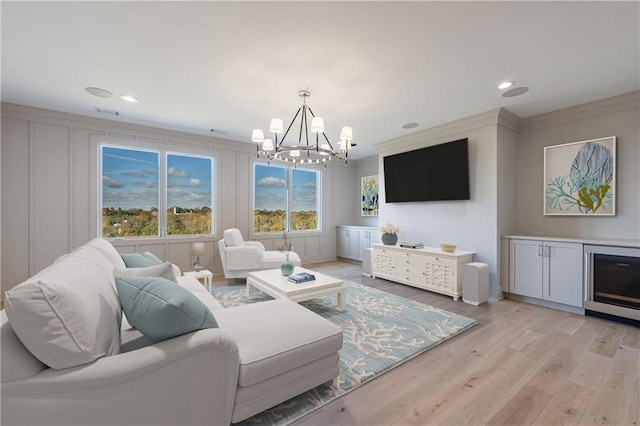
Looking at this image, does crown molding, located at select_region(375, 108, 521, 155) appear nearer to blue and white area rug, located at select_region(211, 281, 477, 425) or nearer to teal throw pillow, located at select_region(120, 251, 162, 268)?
blue and white area rug, located at select_region(211, 281, 477, 425)

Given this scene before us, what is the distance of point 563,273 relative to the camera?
3.41 meters

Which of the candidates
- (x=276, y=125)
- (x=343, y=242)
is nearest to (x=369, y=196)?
(x=343, y=242)

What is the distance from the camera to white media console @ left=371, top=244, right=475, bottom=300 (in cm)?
388

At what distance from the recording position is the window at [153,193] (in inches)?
176

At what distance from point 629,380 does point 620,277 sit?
158cm

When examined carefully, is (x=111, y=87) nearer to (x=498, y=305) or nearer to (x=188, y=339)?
(x=188, y=339)

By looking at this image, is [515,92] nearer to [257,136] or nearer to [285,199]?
[257,136]

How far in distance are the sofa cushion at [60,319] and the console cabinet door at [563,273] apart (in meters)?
4.57

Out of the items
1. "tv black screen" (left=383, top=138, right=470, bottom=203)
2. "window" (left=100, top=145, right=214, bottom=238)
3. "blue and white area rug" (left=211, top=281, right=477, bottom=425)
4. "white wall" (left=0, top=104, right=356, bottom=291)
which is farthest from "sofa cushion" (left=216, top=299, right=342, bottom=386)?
"white wall" (left=0, top=104, right=356, bottom=291)

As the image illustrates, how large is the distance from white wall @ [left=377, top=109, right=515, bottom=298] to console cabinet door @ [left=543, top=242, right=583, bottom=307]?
56 centimetres

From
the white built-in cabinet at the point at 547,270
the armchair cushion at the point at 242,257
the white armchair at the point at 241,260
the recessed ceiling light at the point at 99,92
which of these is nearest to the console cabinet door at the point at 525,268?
the white built-in cabinet at the point at 547,270

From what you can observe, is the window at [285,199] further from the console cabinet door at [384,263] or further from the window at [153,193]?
the console cabinet door at [384,263]

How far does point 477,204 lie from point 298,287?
3.03 meters

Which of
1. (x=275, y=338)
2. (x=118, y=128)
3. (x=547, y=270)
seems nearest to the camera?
(x=275, y=338)
